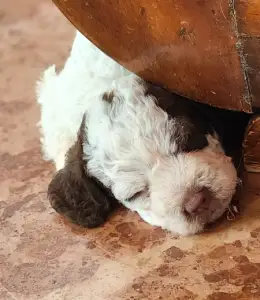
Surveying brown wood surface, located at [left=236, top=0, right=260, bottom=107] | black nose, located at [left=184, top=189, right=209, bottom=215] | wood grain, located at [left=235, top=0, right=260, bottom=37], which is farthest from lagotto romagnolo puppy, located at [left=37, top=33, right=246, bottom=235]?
wood grain, located at [left=235, top=0, right=260, bottom=37]

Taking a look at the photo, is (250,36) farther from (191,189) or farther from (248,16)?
(191,189)

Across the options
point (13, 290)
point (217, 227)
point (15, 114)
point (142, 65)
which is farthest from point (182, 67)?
point (15, 114)

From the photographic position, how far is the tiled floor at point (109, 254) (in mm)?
2363

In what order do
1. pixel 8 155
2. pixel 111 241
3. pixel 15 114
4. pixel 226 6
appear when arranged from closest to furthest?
pixel 226 6
pixel 111 241
pixel 8 155
pixel 15 114

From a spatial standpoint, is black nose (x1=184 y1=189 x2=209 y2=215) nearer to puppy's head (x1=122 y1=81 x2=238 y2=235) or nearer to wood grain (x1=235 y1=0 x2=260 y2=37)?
puppy's head (x1=122 y1=81 x2=238 y2=235)

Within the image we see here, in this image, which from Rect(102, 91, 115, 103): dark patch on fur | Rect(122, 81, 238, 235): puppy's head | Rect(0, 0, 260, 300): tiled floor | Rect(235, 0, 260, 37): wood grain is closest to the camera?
Rect(235, 0, 260, 37): wood grain

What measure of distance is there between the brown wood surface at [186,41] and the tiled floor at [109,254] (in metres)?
0.50

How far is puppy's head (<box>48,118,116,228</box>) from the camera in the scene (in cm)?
271

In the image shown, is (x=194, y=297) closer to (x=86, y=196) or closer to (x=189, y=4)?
(x=86, y=196)

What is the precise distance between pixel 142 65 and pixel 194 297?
2.80 feet

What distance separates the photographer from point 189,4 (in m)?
2.21

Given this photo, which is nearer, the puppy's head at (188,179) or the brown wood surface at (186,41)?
the brown wood surface at (186,41)

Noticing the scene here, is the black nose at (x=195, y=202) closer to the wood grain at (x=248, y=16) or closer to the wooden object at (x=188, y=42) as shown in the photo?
the wooden object at (x=188, y=42)

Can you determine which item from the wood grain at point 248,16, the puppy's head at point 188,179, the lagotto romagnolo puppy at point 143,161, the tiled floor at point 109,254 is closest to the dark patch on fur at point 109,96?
the lagotto romagnolo puppy at point 143,161
